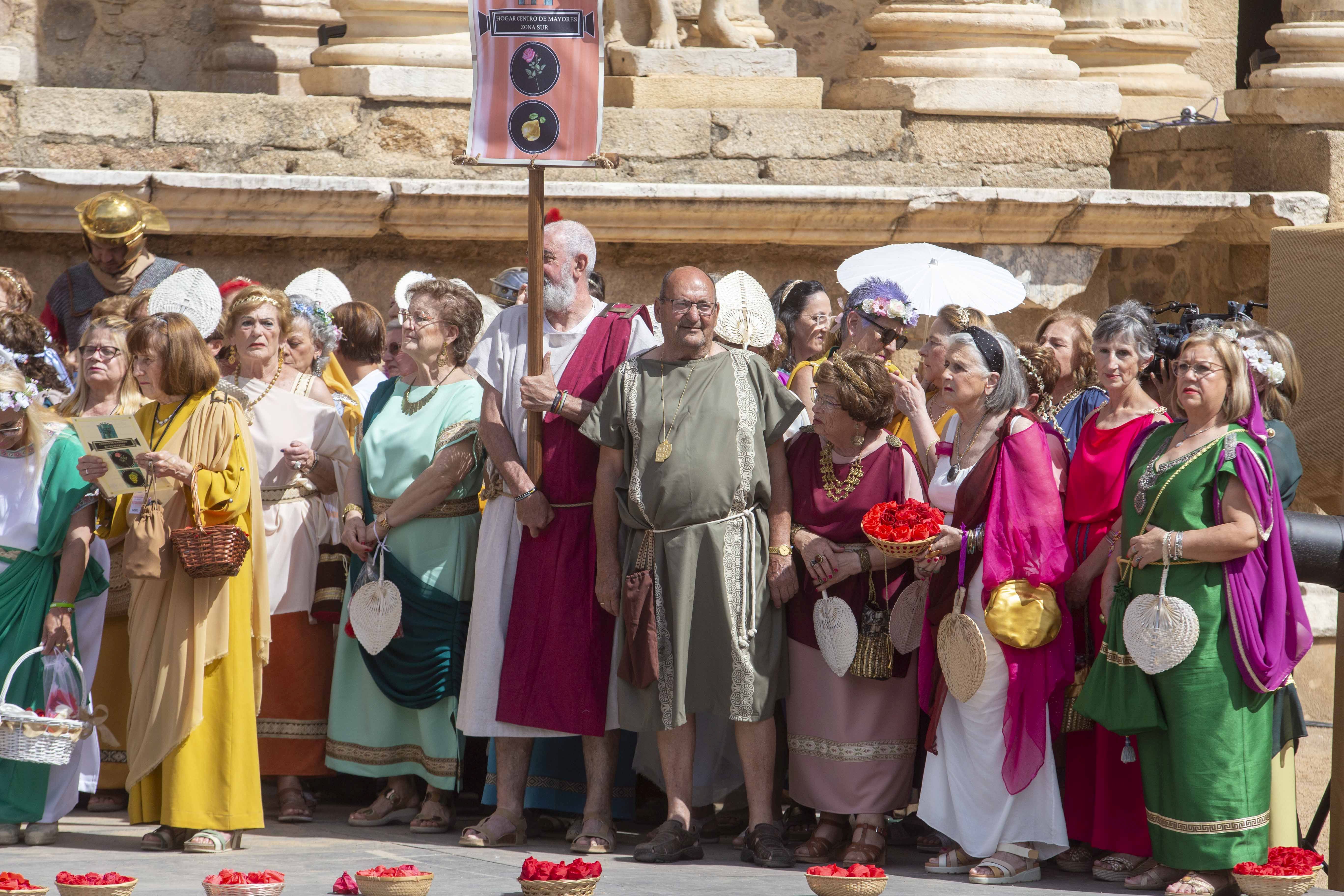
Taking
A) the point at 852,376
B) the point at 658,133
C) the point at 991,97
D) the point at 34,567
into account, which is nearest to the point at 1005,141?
the point at 991,97

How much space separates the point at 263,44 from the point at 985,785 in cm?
667

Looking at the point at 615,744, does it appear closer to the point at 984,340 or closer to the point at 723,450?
the point at 723,450

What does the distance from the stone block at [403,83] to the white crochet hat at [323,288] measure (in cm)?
136

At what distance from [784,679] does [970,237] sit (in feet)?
12.7

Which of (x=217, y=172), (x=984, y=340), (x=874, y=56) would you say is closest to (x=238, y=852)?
(x=984, y=340)

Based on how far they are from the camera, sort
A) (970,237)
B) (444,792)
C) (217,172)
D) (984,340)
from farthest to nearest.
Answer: (970,237) → (217,172) → (444,792) → (984,340)

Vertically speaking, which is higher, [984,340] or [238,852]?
[984,340]

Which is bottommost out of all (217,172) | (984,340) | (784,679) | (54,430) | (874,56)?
(784,679)

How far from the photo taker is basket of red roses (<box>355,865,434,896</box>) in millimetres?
4273

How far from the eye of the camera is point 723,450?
207 inches

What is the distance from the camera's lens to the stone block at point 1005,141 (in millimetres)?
8891

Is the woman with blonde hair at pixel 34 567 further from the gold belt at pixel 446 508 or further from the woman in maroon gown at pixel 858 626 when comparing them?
the woman in maroon gown at pixel 858 626

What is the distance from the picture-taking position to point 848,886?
441 cm

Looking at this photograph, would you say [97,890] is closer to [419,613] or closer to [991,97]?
[419,613]
